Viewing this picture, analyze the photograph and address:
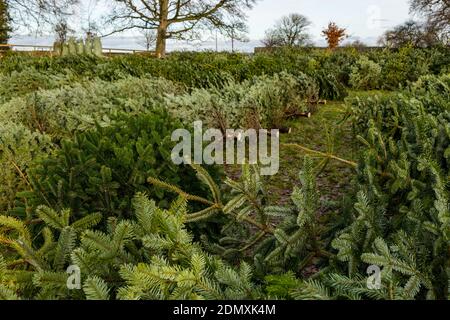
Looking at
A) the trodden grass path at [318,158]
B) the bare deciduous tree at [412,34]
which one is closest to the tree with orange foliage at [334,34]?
the bare deciduous tree at [412,34]

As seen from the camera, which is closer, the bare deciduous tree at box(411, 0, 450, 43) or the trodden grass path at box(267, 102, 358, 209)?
the trodden grass path at box(267, 102, 358, 209)

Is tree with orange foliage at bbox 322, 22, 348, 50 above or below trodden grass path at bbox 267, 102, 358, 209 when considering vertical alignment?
above

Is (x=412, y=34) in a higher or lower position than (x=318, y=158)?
higher

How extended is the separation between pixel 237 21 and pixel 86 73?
61.8ft

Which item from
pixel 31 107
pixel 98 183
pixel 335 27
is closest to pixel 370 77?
pixel 31 107

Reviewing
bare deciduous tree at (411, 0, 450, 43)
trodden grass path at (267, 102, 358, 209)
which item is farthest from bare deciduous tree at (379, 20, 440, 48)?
trodden grass path at (267, 102, 358, 209)

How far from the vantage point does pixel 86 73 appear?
9.13 m

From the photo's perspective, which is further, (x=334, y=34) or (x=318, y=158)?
(x=334, y=34)

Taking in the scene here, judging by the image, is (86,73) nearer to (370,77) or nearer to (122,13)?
(370,77)

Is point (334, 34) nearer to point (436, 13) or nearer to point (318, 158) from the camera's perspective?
point (436, 13)

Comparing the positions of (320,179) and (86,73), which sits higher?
(86,73)

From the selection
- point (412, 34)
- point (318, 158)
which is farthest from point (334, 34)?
point (318, 158)

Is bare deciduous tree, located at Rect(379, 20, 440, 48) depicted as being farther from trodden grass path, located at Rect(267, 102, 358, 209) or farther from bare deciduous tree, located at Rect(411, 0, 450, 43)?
trodden grass path, located at Rect(267, 102, 358, 209)

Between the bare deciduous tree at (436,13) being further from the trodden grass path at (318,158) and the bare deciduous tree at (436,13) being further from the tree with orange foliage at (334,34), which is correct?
the trodden grass path at (318,158)
